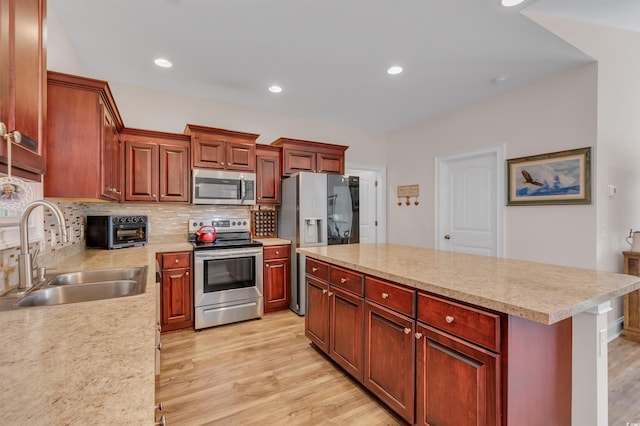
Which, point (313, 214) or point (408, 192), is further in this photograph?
point (408, 192)

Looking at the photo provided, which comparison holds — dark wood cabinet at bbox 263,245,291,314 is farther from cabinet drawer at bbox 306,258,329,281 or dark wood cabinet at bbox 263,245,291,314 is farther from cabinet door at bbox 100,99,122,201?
cabinet door at bbox 100,99,122,201

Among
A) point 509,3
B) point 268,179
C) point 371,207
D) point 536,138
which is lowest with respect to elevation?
point 371,207

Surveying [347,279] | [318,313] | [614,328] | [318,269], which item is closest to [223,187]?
[318,269]

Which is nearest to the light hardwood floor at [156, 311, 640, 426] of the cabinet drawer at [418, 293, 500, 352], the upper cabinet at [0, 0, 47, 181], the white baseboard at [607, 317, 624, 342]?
the white baseboard at [607, 317, 624, 342]

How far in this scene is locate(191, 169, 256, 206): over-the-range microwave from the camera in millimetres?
3266

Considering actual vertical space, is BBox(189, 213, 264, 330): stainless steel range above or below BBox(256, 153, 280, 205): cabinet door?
below

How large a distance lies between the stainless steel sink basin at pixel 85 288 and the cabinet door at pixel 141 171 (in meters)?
1.43

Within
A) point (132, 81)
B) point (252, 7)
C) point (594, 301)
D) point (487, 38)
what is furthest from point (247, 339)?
point (487, 38)

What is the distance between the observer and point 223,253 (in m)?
3.08

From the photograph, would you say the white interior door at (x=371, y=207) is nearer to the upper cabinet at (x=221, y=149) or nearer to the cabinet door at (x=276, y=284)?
the cabinet door at (x=276, y=284)

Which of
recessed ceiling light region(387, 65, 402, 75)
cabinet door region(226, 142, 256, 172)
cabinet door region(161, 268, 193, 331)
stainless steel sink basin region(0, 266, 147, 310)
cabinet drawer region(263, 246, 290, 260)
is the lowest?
cabinet door region(161, 268, 193, 331)

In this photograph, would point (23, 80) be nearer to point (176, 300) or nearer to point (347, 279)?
point (347, 279)

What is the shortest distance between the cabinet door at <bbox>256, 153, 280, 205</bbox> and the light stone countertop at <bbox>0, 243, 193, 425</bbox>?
2570mm

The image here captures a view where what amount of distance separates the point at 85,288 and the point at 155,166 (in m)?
1.89
